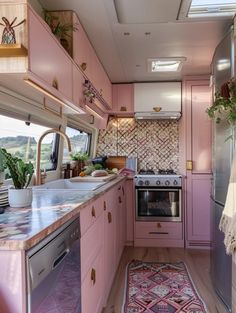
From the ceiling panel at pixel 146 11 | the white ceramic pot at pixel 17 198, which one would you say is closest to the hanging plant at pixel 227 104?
the ceiling panel at pixel 146 11

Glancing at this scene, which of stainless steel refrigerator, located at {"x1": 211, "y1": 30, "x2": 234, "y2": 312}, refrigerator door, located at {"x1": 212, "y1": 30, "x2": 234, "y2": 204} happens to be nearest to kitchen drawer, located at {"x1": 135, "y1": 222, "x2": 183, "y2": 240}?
stainless steel refrigerator, located at {"x1": 211, "y1": 30, "x2": 234, "y2": 312}

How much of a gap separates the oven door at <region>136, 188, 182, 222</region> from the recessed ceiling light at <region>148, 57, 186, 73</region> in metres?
1.55

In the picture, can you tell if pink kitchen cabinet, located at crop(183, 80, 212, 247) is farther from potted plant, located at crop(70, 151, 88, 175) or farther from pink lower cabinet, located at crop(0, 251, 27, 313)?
pink lower cabinet, located at crop(0, 251, 27, 313)

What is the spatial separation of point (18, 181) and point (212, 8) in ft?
6.00

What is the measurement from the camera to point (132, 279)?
2.94 meters

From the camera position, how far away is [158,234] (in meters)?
4.03

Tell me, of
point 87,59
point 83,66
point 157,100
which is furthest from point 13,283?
point 157,100

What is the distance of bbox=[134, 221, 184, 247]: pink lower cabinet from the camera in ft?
13.1

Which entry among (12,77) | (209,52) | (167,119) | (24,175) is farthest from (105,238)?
(167,119)

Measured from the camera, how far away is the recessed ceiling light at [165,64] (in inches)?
133

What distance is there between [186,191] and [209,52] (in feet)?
5.90

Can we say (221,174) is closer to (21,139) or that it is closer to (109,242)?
(109,242)

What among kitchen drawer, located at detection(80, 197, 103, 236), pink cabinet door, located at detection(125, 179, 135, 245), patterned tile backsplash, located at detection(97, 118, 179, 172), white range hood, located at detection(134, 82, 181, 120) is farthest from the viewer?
patterned tile backsplash, located at detection(97, 118, 179, 172)

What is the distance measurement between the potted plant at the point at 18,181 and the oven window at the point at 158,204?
2.54 m
